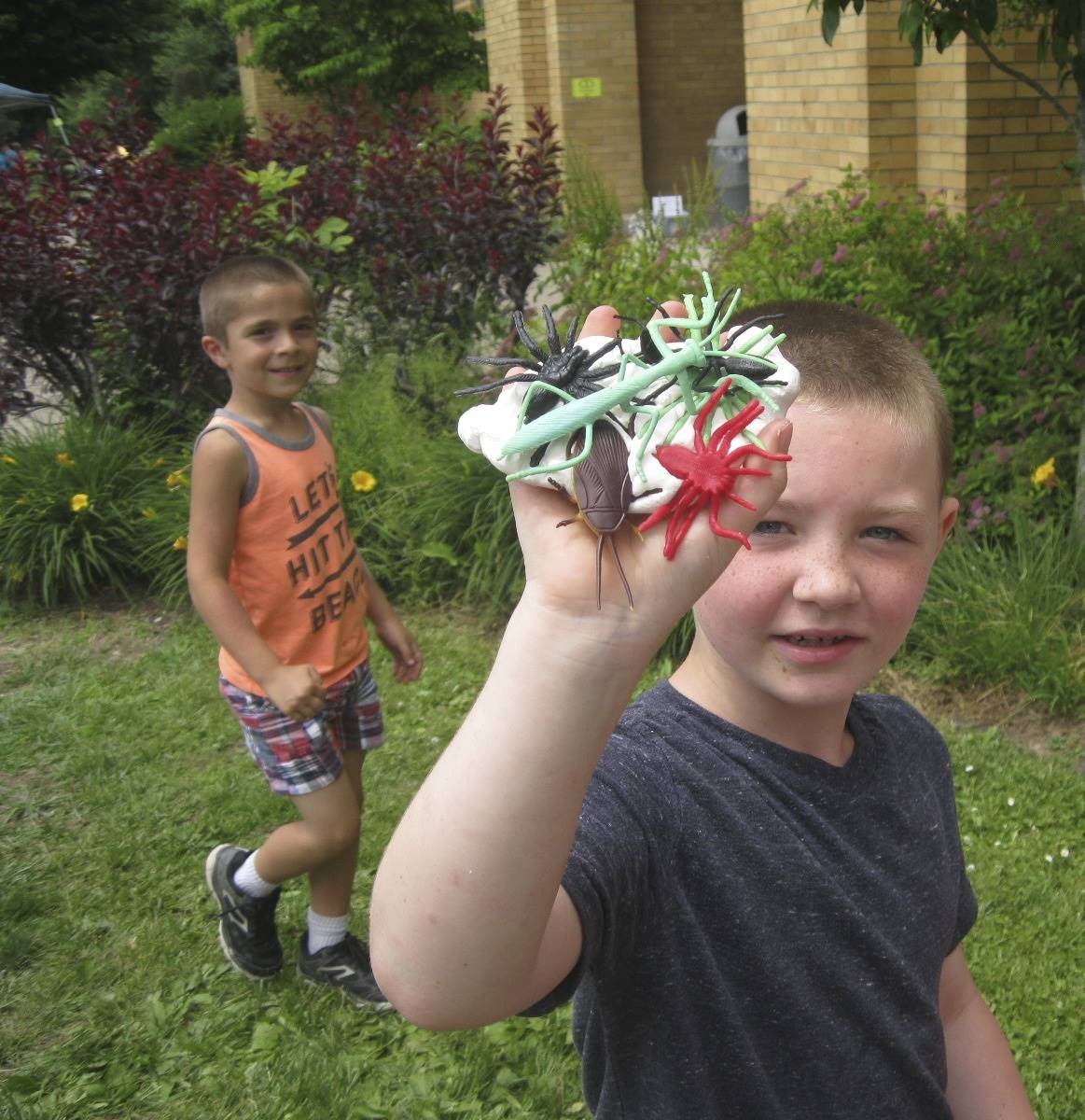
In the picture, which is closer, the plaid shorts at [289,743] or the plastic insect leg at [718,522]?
the plastic insect leg at [718,522]

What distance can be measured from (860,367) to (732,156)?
1368 cm

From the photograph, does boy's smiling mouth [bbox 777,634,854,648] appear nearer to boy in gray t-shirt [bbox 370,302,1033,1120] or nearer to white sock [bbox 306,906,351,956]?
boy in gray t-shirt [bbox 370,302,1033,1120]

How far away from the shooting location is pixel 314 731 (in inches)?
120

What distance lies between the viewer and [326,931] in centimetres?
323

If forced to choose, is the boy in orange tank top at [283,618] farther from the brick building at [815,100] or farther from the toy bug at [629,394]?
the brick building at [815,100]

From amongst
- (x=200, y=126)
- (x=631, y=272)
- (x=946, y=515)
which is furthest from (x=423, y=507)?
(x=200, y=126)

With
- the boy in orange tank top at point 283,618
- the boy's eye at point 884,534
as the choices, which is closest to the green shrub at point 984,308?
the boy in orange tank top at point 283,618

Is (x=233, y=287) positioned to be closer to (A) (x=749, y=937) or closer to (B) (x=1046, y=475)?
(A) (x=749, y=937)

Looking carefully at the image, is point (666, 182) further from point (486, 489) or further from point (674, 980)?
point (674, 980)

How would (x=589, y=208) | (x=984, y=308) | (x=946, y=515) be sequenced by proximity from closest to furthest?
1. (x=946, y=515)
2. (x=984, y=308)
3. (x=589, y=208)

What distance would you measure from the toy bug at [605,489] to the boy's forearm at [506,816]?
0.06m

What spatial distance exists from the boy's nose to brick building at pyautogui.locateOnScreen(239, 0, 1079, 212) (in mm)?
5546

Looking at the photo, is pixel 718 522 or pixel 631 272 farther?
pixel 631 272

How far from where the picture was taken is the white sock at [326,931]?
3.23 meters
